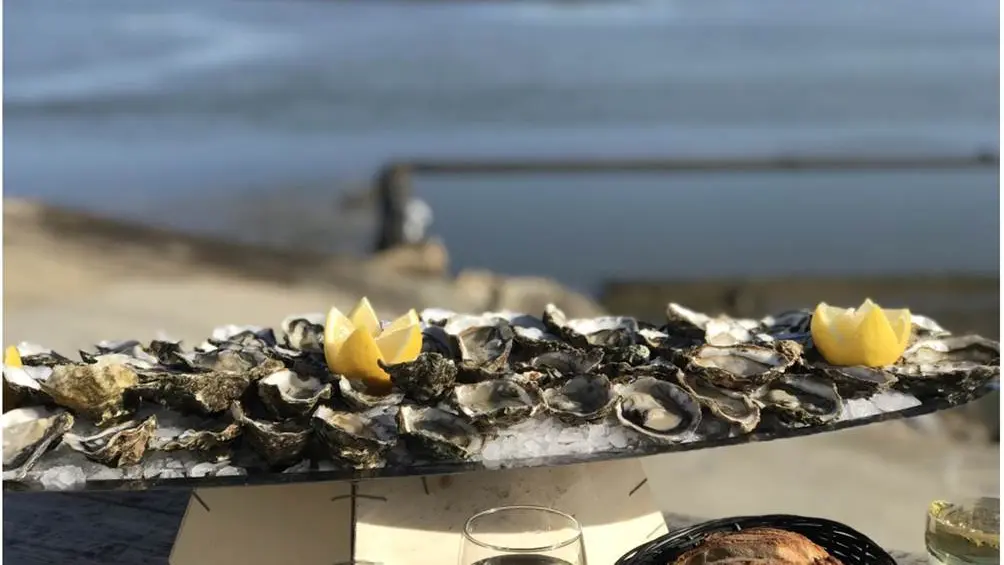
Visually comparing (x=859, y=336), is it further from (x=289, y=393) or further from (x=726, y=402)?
(x=289, y=393)

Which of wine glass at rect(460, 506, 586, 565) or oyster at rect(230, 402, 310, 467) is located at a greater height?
oyster at rect(230, 402, 310, 467)

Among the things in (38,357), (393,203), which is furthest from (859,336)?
(393,203)

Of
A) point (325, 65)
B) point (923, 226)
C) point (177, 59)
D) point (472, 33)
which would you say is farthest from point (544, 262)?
point (472, 33)

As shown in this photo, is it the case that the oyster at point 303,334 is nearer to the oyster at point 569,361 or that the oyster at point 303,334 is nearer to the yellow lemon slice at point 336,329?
the yellow lemon slice at point 336,329

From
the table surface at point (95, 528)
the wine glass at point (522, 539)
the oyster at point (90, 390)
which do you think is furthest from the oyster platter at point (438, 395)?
the table surface at point (95, 528)

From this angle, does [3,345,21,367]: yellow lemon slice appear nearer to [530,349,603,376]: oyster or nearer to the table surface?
the table surface

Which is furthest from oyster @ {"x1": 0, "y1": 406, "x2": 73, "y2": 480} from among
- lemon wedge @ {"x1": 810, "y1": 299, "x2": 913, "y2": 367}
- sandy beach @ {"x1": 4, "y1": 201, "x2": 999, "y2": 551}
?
sandy beach @ {"x1": 4, "y1": 201, "x2": 999, "y2": 551}

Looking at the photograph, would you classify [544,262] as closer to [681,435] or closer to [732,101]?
[681,435]
